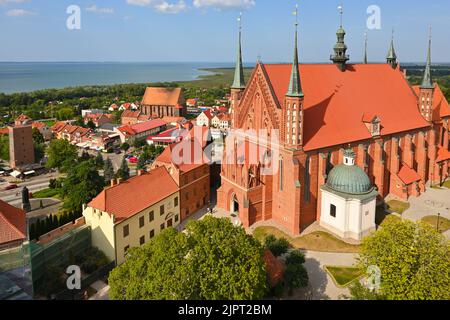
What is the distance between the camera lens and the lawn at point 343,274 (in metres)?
31.1

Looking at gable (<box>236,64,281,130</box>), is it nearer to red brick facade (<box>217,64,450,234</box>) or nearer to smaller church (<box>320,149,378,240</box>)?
red brick facade (<box>217,64,450,234</box>)

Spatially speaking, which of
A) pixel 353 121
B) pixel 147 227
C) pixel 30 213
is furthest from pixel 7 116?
pixel 353 121

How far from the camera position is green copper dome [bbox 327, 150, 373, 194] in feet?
122

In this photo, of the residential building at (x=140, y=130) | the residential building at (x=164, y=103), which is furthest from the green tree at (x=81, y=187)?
the residential building at (x=164, y=103)

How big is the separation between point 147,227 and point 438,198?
37.0 m

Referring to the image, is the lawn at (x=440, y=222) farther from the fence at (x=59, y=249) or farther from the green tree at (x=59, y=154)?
the green tree at (x=59, y=154)

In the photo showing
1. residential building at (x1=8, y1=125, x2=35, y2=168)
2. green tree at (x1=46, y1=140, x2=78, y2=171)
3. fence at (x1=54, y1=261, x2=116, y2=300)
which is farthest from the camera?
residential building at (x1=8, y1=125, x2=35, y2=168)

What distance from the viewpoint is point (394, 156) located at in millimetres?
46906

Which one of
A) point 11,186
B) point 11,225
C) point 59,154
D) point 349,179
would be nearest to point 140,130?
point 59,154

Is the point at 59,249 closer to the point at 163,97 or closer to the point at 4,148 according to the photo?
the point at 4,148

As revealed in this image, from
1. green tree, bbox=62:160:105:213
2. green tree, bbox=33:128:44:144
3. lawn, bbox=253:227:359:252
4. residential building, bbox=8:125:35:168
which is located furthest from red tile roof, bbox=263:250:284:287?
green tree, bbox=33:128:44:144

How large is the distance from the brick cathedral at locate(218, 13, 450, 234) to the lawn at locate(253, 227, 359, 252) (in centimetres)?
123

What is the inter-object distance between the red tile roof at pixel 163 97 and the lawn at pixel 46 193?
8207 centimetres

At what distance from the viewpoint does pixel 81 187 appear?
4659 cm
